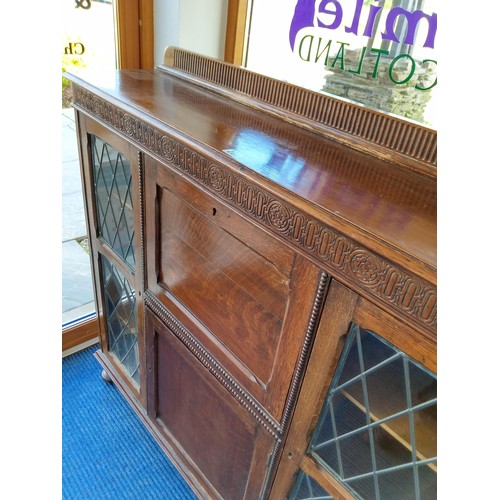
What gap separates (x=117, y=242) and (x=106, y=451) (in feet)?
2.28

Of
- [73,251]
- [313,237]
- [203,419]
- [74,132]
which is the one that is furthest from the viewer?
[73,251]

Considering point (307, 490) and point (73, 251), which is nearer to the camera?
point (307, 490)

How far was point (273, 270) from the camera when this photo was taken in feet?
1.91

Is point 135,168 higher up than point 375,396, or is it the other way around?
point 135,168

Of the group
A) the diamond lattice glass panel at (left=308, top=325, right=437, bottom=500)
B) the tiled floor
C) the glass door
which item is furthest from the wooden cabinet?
the tiled floor

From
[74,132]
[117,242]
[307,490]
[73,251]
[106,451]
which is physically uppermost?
[74,132]

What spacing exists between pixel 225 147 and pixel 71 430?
1.14 meters

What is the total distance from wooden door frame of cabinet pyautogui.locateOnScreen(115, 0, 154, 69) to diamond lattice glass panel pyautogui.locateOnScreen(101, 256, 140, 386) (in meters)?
0.59

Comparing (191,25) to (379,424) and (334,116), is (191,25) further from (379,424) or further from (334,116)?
(379,424)

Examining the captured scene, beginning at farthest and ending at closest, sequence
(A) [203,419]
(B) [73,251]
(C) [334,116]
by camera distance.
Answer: (B) [73,251], (A) [203,419], (C) [334,116]

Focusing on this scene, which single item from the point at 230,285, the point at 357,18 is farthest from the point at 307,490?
the point at 357,18
